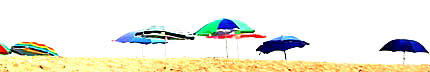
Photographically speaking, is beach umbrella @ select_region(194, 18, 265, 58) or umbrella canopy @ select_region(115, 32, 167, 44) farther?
umbrella canopy @ select_region(115, 32, 167, 44)

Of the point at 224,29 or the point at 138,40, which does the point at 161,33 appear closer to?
the point at 138,40

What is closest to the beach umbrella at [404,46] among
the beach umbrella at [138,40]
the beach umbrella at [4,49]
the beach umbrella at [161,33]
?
the beach umbrella at [161,33]

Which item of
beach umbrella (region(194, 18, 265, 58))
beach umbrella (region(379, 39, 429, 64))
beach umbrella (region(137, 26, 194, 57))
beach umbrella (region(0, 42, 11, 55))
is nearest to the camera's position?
beach umbrella (region(194, 18, 265, 58))

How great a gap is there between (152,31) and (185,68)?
18.7ft

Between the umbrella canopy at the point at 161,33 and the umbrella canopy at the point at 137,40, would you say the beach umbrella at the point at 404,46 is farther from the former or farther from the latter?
the umbrella canopy at the point at 137,40

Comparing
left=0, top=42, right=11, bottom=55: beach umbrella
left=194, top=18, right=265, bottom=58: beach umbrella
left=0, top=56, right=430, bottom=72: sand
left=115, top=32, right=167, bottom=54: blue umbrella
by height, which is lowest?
left=0, top=56, right=430, bottom=72: sand

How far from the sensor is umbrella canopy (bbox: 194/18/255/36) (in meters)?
23.2

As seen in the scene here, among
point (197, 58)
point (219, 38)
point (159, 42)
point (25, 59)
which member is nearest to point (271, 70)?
point (197, 58)

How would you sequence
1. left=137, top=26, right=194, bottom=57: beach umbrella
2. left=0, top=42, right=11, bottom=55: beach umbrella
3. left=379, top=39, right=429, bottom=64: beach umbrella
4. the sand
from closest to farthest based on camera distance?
the sand < left=137, top=26, right=194, bottom=57: beach umbrella < left=379, top=39, right=429, bottom=64: beach umbrella < left=0, top=42, right=11, bottom=55: beach umbrella

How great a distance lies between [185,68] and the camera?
1961 cm

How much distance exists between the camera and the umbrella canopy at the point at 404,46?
26.3 m

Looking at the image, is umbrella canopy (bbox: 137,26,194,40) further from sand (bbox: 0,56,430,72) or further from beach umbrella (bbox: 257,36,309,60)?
beach umbrella (bbox: 257,36,309,60)

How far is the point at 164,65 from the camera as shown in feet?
65.2

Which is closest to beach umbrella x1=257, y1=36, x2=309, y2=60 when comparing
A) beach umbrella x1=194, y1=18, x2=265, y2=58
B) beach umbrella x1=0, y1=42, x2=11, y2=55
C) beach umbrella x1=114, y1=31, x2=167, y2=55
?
beach umbrella x1=194, y1=18, x2=265, y2=58
